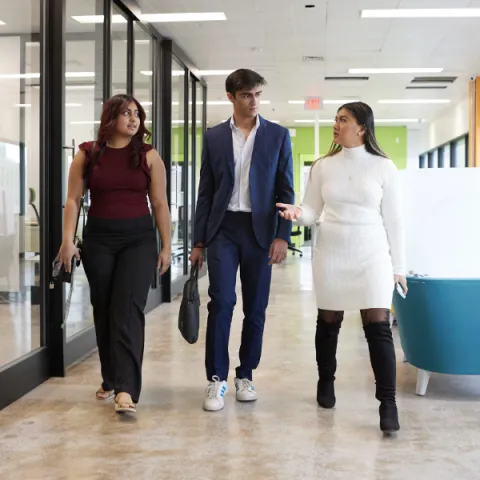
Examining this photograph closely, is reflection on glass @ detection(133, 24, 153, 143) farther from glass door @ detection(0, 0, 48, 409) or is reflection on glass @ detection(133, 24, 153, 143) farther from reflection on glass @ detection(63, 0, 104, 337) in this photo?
glass door @ detection(0, 0, 48, 409)

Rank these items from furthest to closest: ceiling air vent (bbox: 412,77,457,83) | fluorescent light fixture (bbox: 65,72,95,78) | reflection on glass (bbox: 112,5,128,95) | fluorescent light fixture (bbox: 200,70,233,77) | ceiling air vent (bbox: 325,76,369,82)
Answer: ceiling air vent (bbox: 412,77,457,83), ceiling air vent (bbox: 325,76,369,82), fluorescent light fixture (bbox: 200,70,233,77), reflection on glass (bbox: 112,5,128,95), fluorescent light fixture (bbox: 65,72,95,78)

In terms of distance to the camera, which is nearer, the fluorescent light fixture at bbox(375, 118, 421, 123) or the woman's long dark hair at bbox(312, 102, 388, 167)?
the woman's long dark hair at bbox(312, 102, 388, 167)

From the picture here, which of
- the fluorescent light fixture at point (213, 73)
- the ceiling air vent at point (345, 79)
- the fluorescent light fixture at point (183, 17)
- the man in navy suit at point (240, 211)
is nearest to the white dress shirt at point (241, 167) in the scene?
the man in navy suit at point (240, 211)

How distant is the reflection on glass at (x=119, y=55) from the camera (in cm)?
559

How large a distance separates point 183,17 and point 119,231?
4.29 metres

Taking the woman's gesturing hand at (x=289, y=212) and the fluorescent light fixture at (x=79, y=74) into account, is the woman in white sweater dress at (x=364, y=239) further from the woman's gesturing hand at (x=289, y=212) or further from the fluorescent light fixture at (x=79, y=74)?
the fluorescent light fixture at (x=79, y=74)

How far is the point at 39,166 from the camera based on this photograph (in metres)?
3.88

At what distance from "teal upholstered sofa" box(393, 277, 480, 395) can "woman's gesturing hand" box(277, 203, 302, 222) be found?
2.60ft

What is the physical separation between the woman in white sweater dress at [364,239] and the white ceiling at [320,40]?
3747mm

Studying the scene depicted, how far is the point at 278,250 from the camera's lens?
129 inches

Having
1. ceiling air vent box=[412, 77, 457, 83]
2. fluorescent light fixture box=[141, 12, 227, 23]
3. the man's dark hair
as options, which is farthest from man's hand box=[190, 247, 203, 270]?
ceiling air vent box=[412, 77, 457, 83]

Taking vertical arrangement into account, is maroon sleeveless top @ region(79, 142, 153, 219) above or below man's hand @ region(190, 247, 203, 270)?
above

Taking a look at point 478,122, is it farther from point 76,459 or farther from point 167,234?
point 76,459

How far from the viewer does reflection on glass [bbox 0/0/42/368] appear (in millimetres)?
3494
